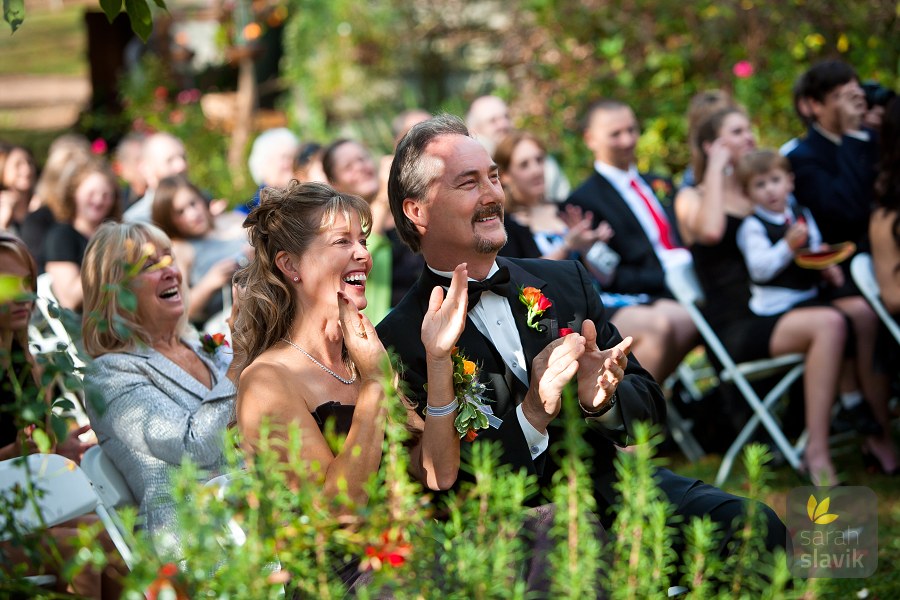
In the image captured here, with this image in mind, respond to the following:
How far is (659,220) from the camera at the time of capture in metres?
6.70

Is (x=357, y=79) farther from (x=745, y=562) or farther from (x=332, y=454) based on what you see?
(x=745, y=562)

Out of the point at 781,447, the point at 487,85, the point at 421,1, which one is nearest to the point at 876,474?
the point at 781,447

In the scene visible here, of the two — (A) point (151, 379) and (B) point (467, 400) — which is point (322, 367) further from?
(A) point (151, 379)

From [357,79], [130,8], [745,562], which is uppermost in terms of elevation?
[130,8]

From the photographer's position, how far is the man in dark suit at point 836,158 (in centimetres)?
660

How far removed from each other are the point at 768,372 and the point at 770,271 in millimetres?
553

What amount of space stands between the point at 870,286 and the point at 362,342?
3.87 meters

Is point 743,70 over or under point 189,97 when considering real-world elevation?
over

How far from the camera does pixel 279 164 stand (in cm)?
A: 743

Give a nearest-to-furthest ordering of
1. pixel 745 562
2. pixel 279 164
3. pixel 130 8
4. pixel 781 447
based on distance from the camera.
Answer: pixel 745 562 < pixel 130 8 < pixel 781 447 < pixel 279 164

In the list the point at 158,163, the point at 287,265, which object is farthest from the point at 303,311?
the point at 158,163

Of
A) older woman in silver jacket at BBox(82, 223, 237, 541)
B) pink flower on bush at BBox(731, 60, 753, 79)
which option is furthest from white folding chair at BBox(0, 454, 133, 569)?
pink flower on bush at BBox(731, 60, 753, 79)

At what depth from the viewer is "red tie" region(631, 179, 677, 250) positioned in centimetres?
664

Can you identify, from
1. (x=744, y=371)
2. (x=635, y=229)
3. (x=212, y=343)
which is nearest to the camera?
(x=212, y=343)
